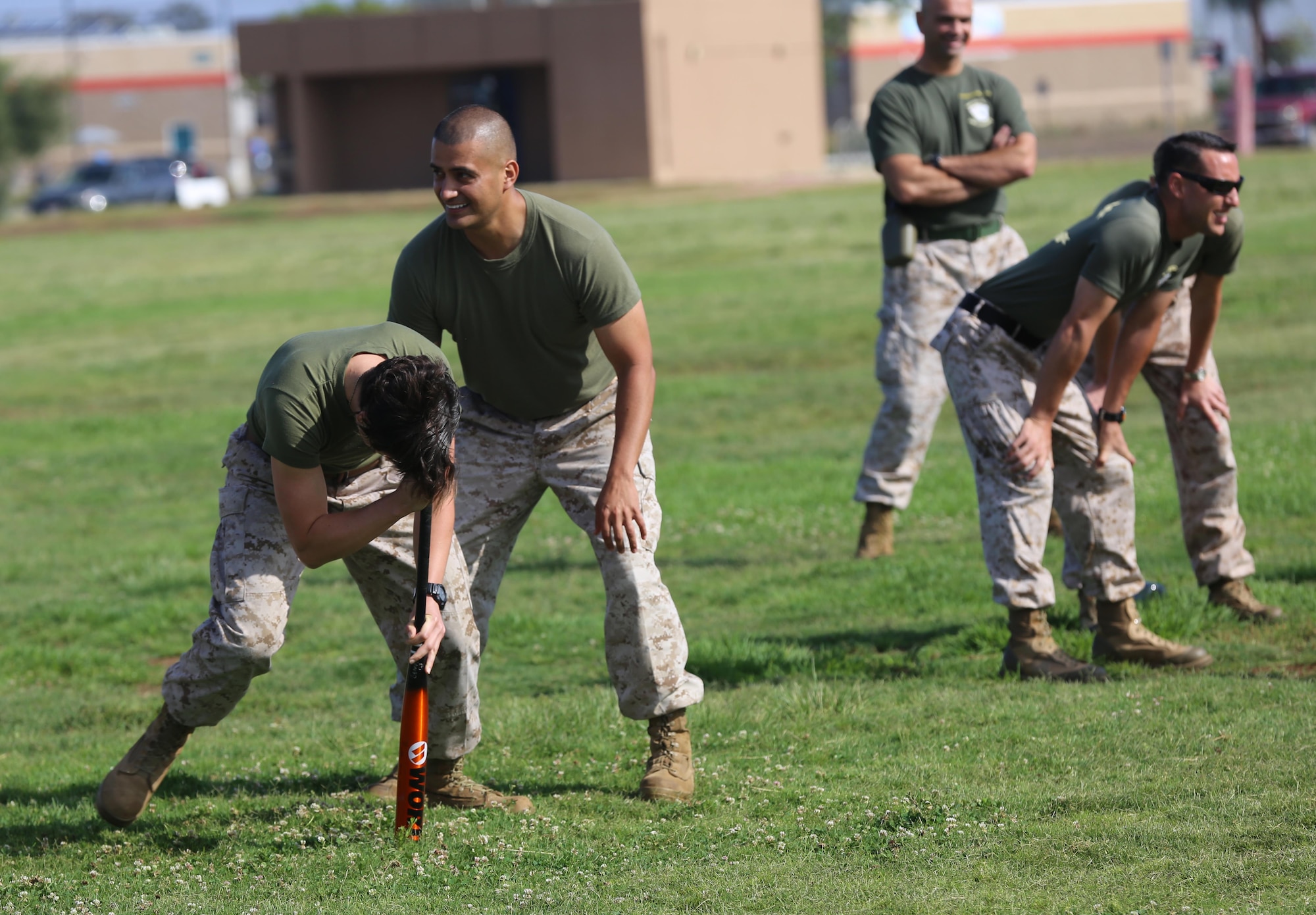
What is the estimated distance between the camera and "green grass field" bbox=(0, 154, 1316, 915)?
4.29 meters

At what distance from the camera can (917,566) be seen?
7766mm

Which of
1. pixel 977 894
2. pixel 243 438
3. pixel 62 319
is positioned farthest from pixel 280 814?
pixel 62 319

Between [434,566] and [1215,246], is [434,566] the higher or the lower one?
the lower one

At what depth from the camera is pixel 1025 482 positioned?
5832mm

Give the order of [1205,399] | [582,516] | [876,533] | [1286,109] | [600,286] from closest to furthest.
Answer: [600,286]
[582,516]
[1205,399]
[876,533]
[1286,109]

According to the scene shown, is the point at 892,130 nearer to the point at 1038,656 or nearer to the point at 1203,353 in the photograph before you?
the point at 1203,353

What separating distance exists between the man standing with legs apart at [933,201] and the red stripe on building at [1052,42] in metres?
76.1

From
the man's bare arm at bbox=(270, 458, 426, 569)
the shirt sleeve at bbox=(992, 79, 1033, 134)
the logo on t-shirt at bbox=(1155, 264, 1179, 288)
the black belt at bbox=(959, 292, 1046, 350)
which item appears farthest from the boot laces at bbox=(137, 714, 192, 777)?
the shirt sleeve at bbox=(992, 79, 1033, 134)

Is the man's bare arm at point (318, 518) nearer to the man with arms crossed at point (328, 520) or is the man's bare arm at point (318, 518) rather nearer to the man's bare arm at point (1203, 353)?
the man with arms crossed at point (328, 520)

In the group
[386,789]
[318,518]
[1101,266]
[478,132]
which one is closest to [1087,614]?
[1101,266]

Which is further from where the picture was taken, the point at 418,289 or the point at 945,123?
the point at 945,123

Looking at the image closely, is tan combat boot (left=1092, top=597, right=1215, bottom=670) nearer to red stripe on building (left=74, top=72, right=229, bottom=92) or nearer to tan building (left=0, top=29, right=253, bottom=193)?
tan building (left=0, top=29, right=253, bottom=193)

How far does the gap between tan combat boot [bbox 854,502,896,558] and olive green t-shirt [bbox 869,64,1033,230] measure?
1.43m

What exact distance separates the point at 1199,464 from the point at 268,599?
153 inches
